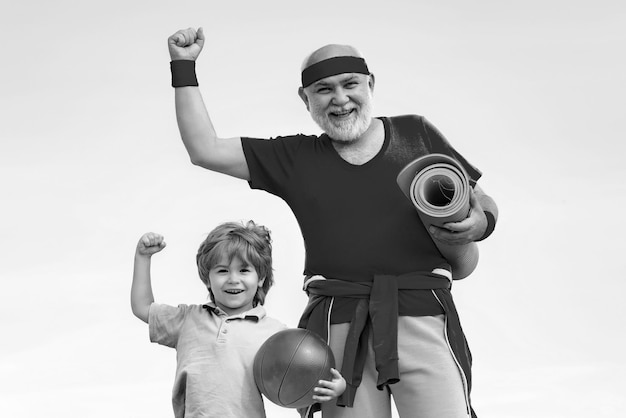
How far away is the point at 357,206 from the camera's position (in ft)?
13.9

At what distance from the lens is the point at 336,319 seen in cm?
419

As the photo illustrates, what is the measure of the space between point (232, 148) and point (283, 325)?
918 millimetres

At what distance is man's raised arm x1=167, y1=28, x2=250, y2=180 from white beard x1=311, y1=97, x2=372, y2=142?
1.37ft

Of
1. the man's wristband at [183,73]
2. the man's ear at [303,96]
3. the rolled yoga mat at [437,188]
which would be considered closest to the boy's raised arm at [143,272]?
the man's wristband at [183,73]

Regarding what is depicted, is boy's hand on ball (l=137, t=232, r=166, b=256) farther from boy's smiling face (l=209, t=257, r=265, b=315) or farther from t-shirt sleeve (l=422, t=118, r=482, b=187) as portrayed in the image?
t-shirt sleeve (l=422, t=118, r=482, b=187)

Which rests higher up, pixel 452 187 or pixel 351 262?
pixel 452 187

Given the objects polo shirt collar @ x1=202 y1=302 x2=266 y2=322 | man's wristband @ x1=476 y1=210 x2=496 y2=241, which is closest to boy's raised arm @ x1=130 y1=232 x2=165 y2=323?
polo shirt collar @ x1=202 y1=302 x2=266 y2=322

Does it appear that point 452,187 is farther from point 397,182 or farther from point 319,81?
point 319,81

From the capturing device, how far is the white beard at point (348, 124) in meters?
4.31

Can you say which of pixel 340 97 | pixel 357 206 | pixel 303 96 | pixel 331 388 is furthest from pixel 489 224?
pixel 303 96

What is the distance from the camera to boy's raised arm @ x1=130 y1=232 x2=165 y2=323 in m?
4.64

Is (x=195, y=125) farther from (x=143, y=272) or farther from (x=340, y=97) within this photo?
(x=143, y=272)

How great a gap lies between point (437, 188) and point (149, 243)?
4.94ft

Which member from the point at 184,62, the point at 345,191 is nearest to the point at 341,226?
the point at 345,191
